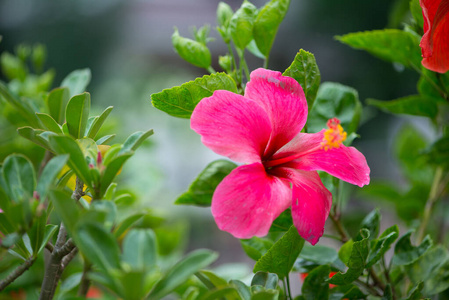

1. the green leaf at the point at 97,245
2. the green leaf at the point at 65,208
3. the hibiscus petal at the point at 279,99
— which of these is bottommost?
the green leaf at the point at 97,245

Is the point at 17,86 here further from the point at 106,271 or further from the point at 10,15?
the point at 10,15

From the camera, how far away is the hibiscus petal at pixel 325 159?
401 mm

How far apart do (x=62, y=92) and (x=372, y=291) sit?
429 mm

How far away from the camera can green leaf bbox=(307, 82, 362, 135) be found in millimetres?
532

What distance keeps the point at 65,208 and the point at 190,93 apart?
6.2 inches

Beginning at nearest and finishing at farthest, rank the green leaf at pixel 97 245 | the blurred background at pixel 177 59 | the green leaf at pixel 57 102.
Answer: the green leaf at pixel 97 245 → the green leaf at pixel 57 102 → the blurred background at pixel 177 59

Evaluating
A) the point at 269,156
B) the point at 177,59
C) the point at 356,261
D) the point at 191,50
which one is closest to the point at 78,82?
the point at 191,50

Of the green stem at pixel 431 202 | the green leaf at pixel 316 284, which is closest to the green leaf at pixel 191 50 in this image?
the green leaf at pixel 316 284

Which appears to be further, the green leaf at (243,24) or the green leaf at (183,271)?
the green leaf at (243,24)

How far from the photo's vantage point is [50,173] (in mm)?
313

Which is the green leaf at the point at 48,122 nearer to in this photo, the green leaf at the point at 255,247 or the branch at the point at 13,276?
the branch at the point at 13,276

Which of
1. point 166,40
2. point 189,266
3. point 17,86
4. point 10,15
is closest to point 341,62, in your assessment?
point 166,40

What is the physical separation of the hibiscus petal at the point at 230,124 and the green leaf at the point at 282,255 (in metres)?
0.08

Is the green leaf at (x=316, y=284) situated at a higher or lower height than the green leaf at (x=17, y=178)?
lower
